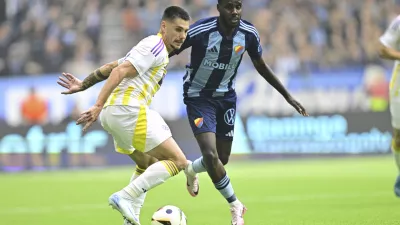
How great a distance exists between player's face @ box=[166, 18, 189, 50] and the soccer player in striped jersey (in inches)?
22.1

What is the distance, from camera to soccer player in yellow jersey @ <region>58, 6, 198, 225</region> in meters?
7.34

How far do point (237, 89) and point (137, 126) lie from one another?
38.9 ft

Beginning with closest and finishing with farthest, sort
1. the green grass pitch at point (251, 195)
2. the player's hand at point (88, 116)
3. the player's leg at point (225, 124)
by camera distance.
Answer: the player's hand at point (88, 116)
the player's leg at point (225, 124)
the green grass pitch at point (251, 195)

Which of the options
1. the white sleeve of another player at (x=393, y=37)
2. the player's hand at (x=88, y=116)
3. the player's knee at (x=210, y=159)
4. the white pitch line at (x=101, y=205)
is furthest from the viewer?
the white pitch line at (x=101, y=205)

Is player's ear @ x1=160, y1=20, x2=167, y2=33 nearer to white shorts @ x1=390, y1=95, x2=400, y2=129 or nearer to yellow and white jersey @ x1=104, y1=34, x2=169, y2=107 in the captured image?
yellow and white jersey @ x1=104, y1=34, x2=169, y2=107

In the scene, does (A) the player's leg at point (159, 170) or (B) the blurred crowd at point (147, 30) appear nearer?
(A) the player's leg at point (159, 170)

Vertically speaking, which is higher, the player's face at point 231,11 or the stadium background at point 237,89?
the player's face at point 231,11

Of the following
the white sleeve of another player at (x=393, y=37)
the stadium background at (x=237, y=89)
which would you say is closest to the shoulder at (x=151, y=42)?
the white sleeve of another player at (x=393, y=37)

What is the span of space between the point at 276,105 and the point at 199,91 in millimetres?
10628

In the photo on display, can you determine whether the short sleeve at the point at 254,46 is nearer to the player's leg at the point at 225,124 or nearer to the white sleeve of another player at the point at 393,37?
the player's leg at the point at 225,124

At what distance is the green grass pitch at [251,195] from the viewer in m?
9.20

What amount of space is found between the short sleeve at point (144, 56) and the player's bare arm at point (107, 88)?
0.16 feet

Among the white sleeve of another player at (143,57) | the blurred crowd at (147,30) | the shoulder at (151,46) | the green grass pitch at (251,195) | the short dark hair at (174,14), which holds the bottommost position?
the green grass pitch at (251,195)

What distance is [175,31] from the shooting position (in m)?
7.66
